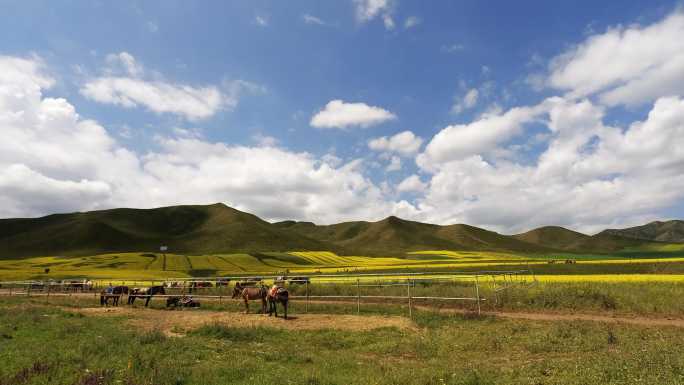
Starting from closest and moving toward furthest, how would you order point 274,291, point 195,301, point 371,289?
point 274,291 < point 195,301 < point 371,289

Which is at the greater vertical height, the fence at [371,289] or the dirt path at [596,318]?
the fence at [371,289]

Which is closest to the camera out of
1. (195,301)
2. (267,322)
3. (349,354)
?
(349,354)

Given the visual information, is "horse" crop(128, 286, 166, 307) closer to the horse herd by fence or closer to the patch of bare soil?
the horse herd by fence

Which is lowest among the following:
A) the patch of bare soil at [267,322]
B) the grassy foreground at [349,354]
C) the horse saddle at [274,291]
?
the patch of bare soil at [267,322]

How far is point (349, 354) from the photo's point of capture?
1364 centimetres

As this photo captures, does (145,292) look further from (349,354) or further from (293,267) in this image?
(293,267)

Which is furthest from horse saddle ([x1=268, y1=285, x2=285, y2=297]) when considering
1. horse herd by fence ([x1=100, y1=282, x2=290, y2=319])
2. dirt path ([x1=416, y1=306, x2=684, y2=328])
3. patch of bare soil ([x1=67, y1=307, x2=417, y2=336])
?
dirt path ([x1=416, y1=306, x2=684, y2=328])

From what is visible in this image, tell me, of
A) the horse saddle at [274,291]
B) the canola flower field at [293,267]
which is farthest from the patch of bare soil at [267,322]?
the canola flower field at [293,267]

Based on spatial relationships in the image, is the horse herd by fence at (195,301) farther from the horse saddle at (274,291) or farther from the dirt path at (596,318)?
the dirt path at (596,318)

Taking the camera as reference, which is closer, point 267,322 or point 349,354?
point 349,354

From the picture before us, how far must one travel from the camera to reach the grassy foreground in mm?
9469

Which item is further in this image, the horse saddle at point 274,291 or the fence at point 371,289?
the fence at point 371,289

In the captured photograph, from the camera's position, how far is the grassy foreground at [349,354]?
31.1 ft

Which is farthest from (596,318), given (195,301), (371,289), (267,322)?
(195,301)
